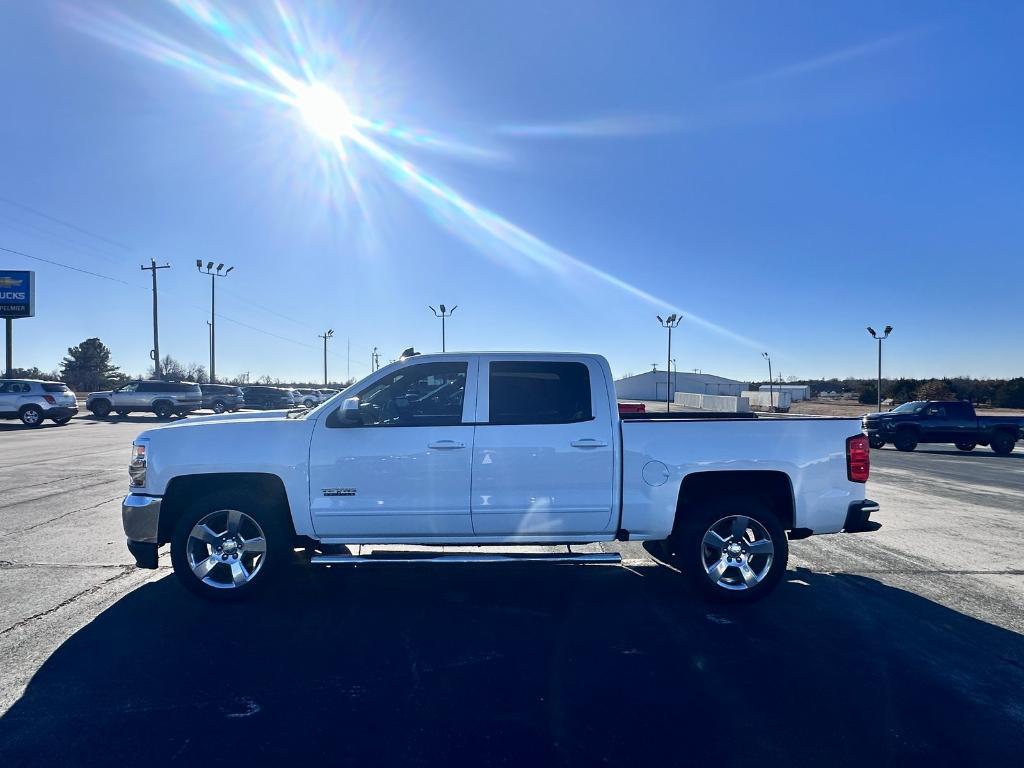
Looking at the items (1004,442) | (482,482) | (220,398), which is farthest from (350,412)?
(220,398)

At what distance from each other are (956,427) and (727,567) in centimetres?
2116

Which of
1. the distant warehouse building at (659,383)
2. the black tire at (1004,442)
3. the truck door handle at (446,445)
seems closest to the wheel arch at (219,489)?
the truck door handle at (446,445)

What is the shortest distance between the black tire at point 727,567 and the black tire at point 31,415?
2937cm

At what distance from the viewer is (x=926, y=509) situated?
30.6 ft

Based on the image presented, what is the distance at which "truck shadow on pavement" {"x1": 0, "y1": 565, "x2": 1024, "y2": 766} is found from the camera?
2.95 m

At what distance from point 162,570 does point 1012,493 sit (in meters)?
13.7

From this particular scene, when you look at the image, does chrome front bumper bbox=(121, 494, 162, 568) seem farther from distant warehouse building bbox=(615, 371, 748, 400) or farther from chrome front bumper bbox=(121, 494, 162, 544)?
distant warehouse building bbox=(615, 371, 748, 400)

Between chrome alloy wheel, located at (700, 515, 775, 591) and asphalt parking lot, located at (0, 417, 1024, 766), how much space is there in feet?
0.89

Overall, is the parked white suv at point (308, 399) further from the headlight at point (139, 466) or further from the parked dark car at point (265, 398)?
the headlight at point (139, 466)

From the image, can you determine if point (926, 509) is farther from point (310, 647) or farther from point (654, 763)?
point (310, 647)

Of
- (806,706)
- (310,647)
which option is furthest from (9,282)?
(806,706)

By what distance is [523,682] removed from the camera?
360 centimetres

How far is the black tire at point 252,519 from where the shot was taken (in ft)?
15.6

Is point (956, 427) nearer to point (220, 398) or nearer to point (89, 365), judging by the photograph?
point (220, 398)
